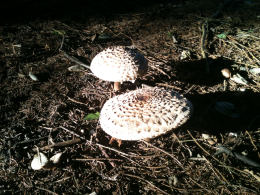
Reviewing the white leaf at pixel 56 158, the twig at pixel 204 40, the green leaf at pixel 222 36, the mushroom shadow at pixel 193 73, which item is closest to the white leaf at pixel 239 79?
the mushroom shadow at pixel 193 73

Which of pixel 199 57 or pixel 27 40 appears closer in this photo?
pixel 199 57

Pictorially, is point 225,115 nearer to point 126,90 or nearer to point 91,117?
A: point 126,90

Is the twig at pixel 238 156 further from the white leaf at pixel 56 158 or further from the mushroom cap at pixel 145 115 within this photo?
the white leaf at pixel 56 158

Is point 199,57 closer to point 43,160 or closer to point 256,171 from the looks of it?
point 256,171

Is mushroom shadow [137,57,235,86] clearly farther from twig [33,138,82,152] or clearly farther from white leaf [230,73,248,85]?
twig [33,138,82,152]

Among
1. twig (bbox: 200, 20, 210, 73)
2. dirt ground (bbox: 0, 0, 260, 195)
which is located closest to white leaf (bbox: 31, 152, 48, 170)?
dirt ground (bbox: 0, 0, 260, 195)

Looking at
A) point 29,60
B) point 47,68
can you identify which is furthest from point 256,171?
point 29,60

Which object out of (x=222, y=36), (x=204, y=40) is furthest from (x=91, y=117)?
(x=222, y=36)
